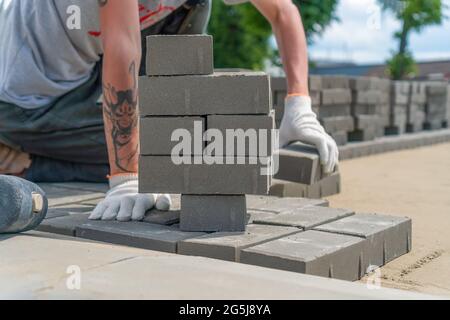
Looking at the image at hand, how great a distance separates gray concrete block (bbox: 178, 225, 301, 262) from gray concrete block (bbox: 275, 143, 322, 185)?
3.53ft

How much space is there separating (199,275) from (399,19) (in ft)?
62.4

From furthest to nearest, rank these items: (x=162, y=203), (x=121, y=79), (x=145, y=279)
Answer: (x=121, y=79) → (x=162, y=203) → (x=145, y=279)

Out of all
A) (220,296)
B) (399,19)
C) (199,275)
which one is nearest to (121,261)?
(199,275)

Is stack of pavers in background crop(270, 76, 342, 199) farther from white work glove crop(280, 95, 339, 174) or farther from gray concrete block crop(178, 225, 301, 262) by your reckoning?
gray concrete block crop(178, 225, 301, 262)

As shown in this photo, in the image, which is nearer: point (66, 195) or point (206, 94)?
point (206, 94)

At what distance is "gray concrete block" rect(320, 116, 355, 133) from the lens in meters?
6.92

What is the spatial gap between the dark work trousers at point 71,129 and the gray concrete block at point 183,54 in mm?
1567

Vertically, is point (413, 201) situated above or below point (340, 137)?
below

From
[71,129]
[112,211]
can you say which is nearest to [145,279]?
[112,211]

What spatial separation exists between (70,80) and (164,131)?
5.67 ft

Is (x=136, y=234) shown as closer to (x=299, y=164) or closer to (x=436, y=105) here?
(x=299, y=164)

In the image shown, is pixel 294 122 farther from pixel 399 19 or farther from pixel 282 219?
pixel 399 19

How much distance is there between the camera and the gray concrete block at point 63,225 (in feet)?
8.58

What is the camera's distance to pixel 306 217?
273cm
